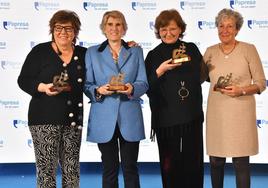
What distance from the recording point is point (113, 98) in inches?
85.7

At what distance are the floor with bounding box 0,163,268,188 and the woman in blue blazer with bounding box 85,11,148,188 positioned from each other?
1.21 m

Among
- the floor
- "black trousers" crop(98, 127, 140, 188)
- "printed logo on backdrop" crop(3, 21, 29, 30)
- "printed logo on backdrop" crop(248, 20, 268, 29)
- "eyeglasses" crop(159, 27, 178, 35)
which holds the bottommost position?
the floor

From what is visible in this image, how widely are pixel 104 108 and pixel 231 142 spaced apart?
751 mm

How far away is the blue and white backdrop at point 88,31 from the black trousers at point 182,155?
1.43 metres

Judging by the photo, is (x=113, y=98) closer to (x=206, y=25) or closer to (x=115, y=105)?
(x=115, y=105)

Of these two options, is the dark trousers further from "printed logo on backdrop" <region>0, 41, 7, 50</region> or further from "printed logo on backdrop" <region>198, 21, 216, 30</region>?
"printed logo on backdrop" <region>0, 41, 7, 50</region>

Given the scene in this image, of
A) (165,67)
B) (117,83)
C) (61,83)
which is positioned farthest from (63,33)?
(165,67)

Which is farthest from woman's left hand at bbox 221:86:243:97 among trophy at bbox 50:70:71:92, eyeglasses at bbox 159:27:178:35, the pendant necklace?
trophy at bbox 50:70:71:92

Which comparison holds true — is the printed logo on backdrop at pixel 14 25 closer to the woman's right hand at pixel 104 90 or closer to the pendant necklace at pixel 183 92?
the woman's right hand at pixel 104 90

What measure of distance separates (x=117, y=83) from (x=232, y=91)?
63cm

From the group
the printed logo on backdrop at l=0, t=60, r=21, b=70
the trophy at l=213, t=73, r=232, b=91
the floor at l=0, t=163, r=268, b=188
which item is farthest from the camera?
the printed logo on backdrop at l=0, t=60, r=21, b=70

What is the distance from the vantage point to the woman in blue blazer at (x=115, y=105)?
7.07 feet

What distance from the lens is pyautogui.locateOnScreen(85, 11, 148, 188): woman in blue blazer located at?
216cm

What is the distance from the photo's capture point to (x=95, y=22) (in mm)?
3719
